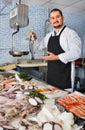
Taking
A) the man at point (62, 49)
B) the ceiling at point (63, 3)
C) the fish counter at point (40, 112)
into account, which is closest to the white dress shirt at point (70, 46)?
the man at point (62, 49)

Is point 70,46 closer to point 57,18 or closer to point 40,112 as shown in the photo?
point 57,18

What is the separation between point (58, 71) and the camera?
239 cm

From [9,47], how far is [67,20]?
6.21 ft

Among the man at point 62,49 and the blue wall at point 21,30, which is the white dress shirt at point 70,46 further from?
the blue wall at point 21,30

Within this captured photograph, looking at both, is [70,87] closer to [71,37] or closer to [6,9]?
[71,37]

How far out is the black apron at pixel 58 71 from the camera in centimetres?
236

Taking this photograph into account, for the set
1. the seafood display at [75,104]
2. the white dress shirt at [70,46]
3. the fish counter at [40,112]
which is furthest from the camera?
the white dress shirt at [70,46]

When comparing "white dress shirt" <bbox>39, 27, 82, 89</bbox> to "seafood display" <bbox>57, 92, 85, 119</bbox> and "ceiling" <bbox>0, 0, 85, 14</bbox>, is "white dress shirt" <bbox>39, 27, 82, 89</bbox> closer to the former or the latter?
"seafood display" <bbox>57, 92, 85, 119</bbox>

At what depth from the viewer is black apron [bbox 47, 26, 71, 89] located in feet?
7.74

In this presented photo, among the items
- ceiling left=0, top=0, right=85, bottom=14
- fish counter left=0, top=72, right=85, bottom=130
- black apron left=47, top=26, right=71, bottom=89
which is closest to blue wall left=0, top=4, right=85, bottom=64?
ceiling left=0, top=0, right=85, bottom=14

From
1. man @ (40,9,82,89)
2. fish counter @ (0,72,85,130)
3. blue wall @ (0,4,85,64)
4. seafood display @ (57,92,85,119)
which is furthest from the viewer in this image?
blue wall @ (0,4,85,64)

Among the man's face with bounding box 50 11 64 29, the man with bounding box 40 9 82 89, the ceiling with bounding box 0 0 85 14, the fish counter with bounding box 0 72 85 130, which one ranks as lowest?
the fish counter with bounding box 0 72 85 130

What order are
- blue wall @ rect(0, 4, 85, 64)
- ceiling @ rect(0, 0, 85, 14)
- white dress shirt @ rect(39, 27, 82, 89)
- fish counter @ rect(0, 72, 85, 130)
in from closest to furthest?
fish counter @ rect(0, 72, 85, 130) → white dress shirt @ rect(39, 27, 82, 89) → ceiling @ rect(0, 0, 85, 14) → blue wall @ rect(0, 4, 85, 64)

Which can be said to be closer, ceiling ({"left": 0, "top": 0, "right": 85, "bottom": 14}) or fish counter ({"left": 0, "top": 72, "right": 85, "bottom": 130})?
fish counter ({"left": 0, "top": 72, "right": 85, "bottom": 130})
